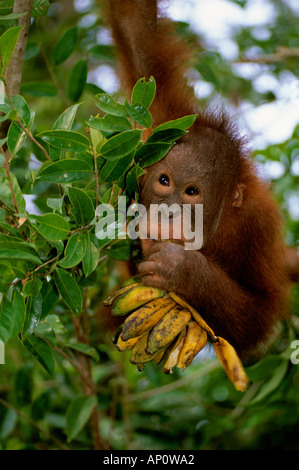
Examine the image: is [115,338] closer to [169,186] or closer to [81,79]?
[169,186]

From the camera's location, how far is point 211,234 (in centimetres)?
296

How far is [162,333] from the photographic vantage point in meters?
2.07

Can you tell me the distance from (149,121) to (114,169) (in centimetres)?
25

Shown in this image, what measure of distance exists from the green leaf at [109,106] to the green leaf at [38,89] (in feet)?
5.00

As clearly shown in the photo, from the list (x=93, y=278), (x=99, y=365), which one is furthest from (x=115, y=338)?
(x=99, y=365)

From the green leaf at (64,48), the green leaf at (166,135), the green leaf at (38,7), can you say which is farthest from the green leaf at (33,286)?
the green leaf at (64,48)

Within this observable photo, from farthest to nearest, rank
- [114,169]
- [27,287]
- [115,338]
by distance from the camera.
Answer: [115,338] → [114,169] → [27,287]

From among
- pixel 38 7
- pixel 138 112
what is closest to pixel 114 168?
pixel 138 112

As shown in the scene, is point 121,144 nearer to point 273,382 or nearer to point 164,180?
point 164,180

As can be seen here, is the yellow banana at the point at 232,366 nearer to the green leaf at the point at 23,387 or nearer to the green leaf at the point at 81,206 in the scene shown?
the green leaf at the point at 81,206

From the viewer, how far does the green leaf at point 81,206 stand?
76.2 inches

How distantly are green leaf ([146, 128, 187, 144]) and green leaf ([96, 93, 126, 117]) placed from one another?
0.16 m

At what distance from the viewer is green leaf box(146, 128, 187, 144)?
2.05 m

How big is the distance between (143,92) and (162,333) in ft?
3.28
